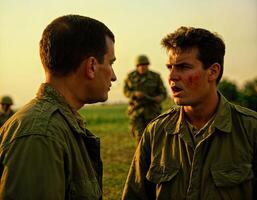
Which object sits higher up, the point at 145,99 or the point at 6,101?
the point at 6,101

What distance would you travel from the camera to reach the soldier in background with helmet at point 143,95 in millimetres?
11875

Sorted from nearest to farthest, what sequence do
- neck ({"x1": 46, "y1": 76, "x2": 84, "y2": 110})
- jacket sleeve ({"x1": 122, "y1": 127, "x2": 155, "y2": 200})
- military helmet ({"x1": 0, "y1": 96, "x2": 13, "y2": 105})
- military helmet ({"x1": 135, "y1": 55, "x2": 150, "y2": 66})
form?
neck ({"x1": 46, "y1": 76, "x2": 84, "y2": 110}) → jacket sleeve ({"x1": 122, "y1": 127, "x2": 155, "y2": 200}) → military helmet ({"x1": 135, "y1": 55, "x2": 150, "y2": 66}) → military helmet ({"x1": 0, "y1": 96, "x2": 13, "y2": 105})

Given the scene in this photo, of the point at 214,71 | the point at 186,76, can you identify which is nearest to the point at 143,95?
the point at 214,71

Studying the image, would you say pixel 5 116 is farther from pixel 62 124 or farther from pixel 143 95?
pixel 62 124

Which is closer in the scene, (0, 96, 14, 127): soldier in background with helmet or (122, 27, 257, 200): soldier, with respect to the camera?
(122, 27, 257, 200): soldier

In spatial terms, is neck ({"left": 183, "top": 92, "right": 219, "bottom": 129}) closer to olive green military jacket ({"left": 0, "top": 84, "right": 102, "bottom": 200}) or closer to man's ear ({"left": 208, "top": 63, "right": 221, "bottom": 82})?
man's ear ({"left": 208, "top": 63, "right": 221, "bottom": 82})

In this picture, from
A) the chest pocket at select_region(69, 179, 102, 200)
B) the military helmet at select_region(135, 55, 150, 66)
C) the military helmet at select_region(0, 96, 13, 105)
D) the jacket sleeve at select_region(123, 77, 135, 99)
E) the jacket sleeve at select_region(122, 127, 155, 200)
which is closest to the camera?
the chest pocket at select_region(69, 179, 102, 200)

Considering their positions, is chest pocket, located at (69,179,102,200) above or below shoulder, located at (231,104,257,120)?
below

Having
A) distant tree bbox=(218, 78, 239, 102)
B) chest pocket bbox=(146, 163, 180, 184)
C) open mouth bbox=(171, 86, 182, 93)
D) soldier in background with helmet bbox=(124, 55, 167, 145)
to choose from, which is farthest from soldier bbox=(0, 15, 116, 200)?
distant tree bbox=(218, 78, 239, 102)

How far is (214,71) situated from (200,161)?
82cm

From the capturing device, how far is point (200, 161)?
10.9 ft

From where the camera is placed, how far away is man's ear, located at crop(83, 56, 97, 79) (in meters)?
2.52

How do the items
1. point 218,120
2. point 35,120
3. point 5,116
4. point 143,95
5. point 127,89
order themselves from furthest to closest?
point 5,116
point 127,89
point 143,95
point 218,120
point 35,120

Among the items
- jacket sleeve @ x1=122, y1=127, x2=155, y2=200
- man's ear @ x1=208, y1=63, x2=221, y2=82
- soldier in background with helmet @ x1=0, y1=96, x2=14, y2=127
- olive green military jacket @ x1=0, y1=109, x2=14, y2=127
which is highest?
man's ear @ x1=208, y1=63, x2=221, y2=82
